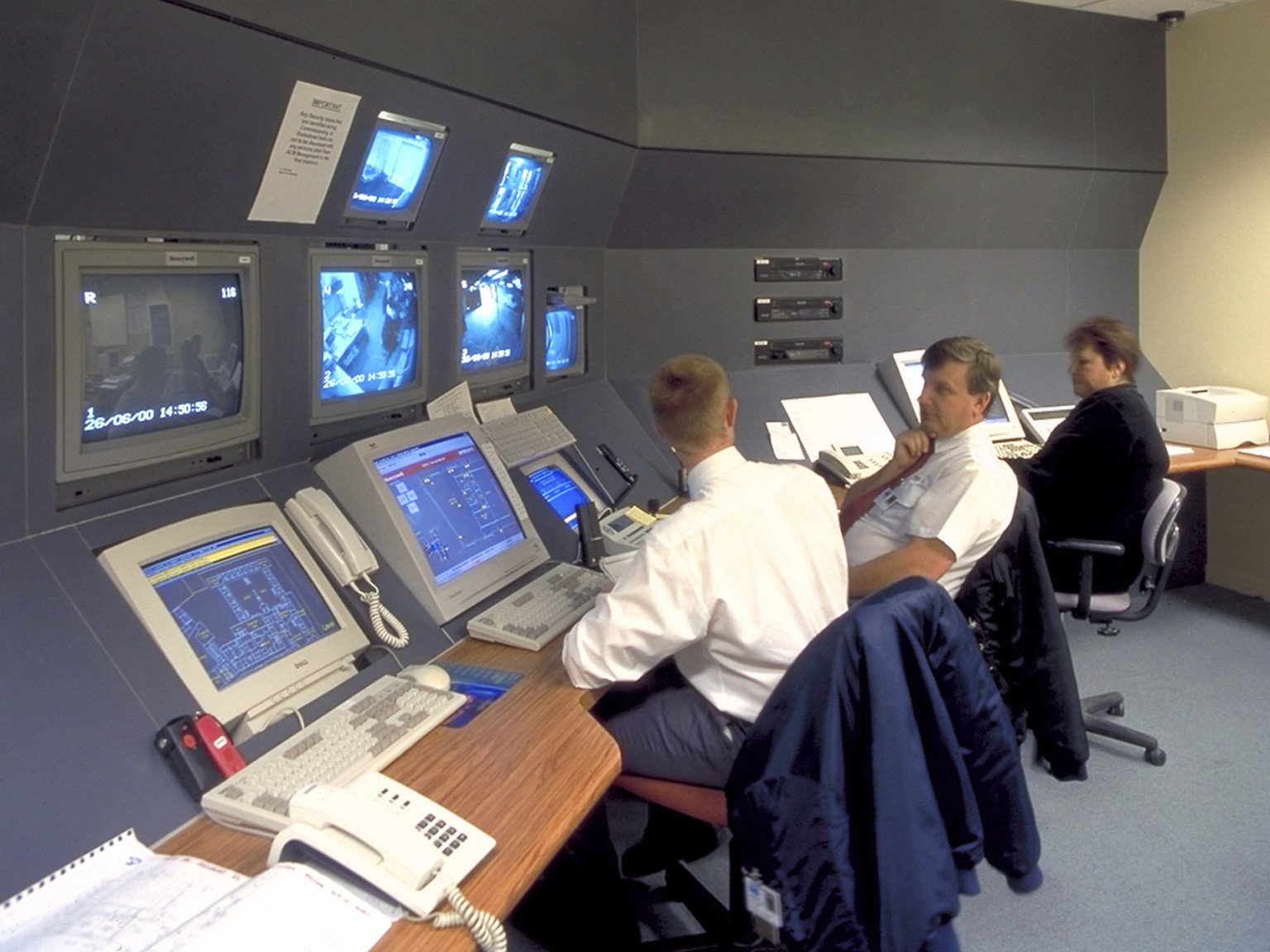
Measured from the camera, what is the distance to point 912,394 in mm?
4156

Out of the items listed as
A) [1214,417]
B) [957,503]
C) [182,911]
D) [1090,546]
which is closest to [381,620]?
[182,911]

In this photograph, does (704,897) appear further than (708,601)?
Yes

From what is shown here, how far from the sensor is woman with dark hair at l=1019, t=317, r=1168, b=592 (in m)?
3.17

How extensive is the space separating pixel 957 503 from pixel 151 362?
1.70 metres

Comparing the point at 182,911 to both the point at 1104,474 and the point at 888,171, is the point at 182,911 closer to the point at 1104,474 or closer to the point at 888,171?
the point at 1104,474

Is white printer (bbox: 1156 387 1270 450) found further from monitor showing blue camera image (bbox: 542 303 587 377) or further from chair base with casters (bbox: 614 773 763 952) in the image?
chair base with casters (bbox: 614 773 763 952)

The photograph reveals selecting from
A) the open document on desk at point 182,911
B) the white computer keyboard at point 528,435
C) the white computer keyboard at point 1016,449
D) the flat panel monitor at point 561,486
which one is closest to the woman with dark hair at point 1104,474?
the white computer keyboard at point 1016,449

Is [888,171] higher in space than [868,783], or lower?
higher

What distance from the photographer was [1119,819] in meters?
2.78

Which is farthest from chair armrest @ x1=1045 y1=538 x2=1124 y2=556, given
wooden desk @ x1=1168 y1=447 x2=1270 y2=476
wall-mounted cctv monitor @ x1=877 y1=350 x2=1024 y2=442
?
wall-mounted cctv monitor @ x1=877 y1=350 x2=1024 y2=442

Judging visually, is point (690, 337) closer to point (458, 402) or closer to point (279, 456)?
point (458, 402)

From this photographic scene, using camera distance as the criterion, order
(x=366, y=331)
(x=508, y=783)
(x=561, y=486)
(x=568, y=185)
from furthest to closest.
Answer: (x=568, y=185) < (x=561, y=486) < (x=366, y=331) < (x=508, y=783)

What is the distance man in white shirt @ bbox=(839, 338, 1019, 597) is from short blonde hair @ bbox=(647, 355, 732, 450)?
676mm

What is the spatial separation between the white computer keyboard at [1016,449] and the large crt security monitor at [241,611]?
2.82m
